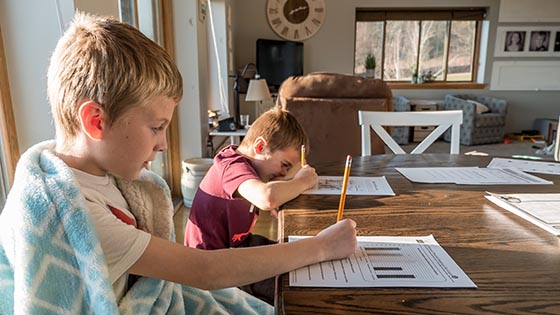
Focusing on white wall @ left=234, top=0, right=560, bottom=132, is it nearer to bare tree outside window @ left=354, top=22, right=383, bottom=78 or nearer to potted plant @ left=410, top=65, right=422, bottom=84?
bare tree outside window @ left=354, top=22, right=383, bottom=78

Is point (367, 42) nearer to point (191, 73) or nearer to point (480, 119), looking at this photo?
point (480, 119)

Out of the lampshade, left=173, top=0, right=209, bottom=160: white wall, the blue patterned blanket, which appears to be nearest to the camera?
the blue patterned blanket

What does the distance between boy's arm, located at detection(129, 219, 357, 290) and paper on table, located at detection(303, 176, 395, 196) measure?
0.38 metres

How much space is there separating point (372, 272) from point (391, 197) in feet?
1.46

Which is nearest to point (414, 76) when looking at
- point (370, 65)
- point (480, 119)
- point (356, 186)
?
point (370, 65)

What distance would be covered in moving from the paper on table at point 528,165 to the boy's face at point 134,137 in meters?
1.23

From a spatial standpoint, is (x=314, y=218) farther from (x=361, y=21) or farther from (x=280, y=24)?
(x=361, y=21)

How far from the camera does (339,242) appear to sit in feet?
2.35

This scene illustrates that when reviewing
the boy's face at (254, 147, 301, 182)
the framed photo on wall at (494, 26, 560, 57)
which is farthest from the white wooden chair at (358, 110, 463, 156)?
the framed photo on wall at (494, 26, 560, 57)

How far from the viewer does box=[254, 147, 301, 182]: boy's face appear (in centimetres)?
120

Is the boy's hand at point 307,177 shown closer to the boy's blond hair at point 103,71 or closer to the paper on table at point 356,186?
the paper on table at point 356,186

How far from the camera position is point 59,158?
0.65 m

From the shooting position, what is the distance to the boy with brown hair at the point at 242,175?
1.13m

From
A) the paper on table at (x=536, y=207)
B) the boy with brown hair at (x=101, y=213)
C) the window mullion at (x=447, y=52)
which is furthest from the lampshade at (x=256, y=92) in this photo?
the window mullion at (x=447, y=52)
